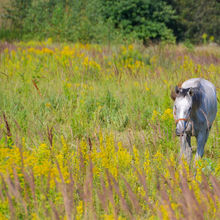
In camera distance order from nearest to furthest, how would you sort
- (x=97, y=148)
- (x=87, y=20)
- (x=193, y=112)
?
(x=97, y=148) → (x=193, y=112) → (x=87, y=20)

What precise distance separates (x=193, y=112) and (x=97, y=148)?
4.62 ft

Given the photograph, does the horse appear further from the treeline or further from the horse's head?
the treeline

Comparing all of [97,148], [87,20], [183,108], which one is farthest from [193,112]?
[87,20]

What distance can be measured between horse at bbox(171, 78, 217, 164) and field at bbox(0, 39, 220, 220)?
0.17 m

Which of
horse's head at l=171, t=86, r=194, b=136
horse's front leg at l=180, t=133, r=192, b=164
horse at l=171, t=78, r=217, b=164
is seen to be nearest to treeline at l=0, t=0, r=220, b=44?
horse at l=171, t=78, r=217, b=164

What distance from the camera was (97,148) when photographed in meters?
3.58

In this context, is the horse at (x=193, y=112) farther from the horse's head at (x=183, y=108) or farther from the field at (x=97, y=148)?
the field at (x=97, y=148)

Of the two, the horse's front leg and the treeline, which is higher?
the treeline

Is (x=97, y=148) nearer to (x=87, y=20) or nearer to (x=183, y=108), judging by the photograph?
(x=183, y=108)

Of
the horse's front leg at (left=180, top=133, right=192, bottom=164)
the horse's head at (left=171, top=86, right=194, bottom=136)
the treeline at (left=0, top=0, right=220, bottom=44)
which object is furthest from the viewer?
the treeline at (left=0, top=0, right=220, bottom=44)

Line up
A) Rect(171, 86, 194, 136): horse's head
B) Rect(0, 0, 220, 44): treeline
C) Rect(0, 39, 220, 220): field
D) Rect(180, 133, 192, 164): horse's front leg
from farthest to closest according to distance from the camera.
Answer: Rect(0, 0, 220, 44): treeline → Rect(180, 133, 192, 164): horse's front leg → Rect(171, 86, 194, 136): horse's head → Rect(0, 39, 220, 220): field

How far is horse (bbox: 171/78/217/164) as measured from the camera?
149 inches

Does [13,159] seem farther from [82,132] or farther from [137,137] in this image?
[82,132]

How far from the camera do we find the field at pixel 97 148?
191cm
